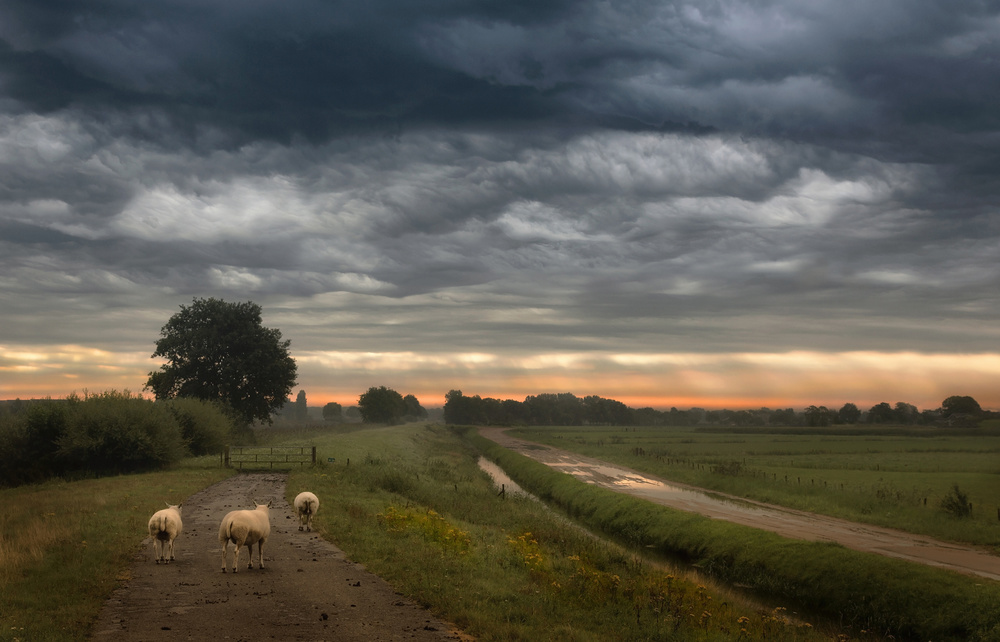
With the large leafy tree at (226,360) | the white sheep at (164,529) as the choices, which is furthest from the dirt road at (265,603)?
the large leafy tree at (226,360)

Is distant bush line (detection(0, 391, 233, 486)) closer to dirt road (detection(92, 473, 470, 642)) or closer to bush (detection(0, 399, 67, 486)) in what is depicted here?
bush (detection(0, 399, 67, 486))

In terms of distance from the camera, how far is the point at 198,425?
6188 centimetres

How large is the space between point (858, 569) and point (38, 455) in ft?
179

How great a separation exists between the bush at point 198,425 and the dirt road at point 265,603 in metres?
43.9

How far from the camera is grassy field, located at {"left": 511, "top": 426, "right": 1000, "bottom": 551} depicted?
40.4 metres

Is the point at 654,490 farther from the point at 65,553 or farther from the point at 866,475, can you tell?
the point at 65,553

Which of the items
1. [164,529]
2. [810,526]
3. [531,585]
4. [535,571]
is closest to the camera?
[164,529]

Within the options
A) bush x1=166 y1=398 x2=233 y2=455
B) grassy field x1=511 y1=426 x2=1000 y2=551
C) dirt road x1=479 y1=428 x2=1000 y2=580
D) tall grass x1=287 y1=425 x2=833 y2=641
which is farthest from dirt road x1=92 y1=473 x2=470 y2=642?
bush x1=166 y1=398 x2=233 y2=455

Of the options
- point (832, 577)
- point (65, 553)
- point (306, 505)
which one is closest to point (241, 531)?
point (65, 553)

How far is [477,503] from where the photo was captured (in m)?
40.4

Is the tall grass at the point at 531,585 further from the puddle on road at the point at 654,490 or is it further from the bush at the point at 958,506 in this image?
the bush at the point at 958,506

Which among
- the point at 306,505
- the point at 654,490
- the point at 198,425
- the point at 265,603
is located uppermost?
the point at 198,425

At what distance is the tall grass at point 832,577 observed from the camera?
22109 millimetres

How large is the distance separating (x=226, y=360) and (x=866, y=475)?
74.3 meters
